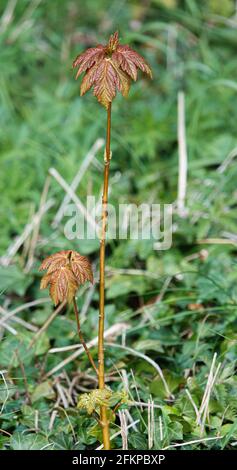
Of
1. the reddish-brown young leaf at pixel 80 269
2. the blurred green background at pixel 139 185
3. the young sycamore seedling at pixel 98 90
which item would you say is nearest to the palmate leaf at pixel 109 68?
the young sycamore seedling at pixel 98 90

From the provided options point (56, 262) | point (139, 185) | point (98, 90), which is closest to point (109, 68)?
point (98, 90)

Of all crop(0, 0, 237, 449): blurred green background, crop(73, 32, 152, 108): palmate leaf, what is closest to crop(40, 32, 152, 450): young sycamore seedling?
crop(73, 32, 152, 108): palmate leaf

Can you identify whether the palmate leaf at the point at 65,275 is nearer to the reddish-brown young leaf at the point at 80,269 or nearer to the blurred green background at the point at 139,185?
the reddish-brown young leaf at the point at 80,269

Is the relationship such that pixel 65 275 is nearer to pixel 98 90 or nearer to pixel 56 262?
pixel 56 262

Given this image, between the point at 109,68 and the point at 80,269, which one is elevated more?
the point at 109,68

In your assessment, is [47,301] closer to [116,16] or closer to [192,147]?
[192,147]

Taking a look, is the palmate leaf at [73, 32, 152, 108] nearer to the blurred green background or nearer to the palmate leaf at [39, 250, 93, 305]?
the palmate leaf at [39, 250, 93, 305]

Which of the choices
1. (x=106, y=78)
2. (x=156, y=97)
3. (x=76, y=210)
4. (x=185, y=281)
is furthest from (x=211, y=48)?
(x=106, y=78)
